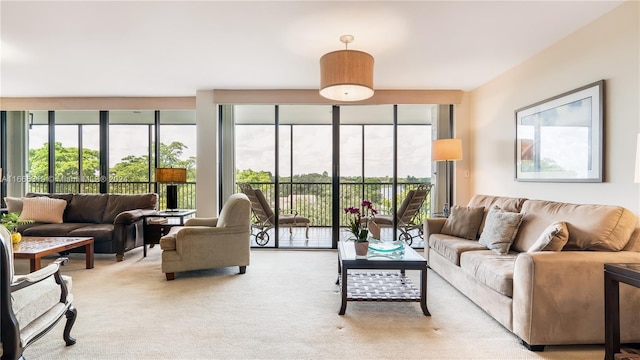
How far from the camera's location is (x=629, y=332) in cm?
204

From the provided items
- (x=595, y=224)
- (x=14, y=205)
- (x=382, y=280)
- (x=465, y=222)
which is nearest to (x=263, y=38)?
(x=382, y=280)

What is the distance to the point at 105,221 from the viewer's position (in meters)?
4.59

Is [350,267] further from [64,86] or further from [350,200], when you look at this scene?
[64,86]

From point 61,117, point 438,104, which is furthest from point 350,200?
point 61,117

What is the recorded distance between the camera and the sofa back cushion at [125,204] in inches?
181

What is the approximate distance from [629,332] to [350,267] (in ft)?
5.97

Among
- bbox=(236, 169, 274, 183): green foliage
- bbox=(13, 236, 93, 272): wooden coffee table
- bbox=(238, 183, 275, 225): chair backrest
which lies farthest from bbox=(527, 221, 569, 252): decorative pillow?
bbox=(13, 236, 93, 272): wooden coffee table

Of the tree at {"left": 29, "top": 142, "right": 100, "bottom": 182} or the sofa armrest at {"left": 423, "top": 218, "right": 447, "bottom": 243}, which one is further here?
the tree at {"left": 29, "top": 142, "right": 100, "bottom": 182}

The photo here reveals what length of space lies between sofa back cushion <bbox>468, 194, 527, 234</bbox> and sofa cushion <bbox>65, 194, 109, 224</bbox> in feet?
16.6

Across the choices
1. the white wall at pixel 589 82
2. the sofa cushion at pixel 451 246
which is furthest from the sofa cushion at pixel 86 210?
the white wall at pixel 589 82

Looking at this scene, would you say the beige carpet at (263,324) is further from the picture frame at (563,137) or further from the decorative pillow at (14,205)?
the decorative pillow at (14,205)

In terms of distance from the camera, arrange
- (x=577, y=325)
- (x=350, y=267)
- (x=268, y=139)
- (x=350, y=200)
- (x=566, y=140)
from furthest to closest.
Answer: (x=350, y=200)
(x=268, y=139)
(x=566, y=140)
(x=350, y=267)
(x=577, y=325)

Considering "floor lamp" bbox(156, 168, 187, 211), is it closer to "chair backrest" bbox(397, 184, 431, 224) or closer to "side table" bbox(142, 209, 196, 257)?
"side table" bbox(142, 209, 196, 257)

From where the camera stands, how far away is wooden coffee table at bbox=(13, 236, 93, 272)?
3049 millimetres
